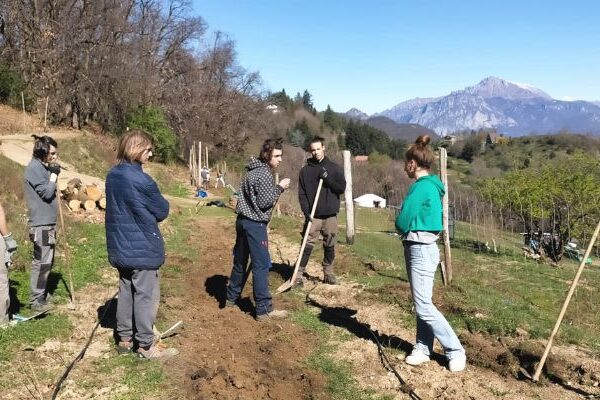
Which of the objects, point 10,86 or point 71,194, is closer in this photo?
point 71,194

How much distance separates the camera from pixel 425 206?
4.05 meters

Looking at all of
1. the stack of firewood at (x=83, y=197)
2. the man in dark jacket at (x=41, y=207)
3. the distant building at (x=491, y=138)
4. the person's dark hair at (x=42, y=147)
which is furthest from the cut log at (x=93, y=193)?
the distant building at (x=491, y=138)

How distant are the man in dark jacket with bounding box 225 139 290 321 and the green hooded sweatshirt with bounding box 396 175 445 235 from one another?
1.74 meters

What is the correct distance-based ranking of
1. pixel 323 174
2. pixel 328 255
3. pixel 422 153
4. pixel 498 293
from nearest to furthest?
1. pixel 422 153
2. pixel 323 174
3. pixel 328 255
4. pixel 498 293

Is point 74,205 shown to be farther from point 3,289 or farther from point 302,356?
point 302,356

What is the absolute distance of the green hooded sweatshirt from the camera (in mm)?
4051

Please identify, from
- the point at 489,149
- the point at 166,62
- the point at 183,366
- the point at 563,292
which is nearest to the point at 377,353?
the point at 183,366

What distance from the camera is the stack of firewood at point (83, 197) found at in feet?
37.5

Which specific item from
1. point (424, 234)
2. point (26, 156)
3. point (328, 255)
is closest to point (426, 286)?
point (424, 234)

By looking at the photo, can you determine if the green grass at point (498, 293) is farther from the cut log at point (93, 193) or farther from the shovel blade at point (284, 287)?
the cut log at point (93, 193)

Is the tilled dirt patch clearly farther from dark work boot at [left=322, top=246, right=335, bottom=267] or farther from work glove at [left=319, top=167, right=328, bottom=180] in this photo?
work glove at [left=319, top=167, right=328, bottom=180]

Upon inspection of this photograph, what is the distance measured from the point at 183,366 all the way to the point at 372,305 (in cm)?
281

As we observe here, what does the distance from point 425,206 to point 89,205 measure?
9.75m

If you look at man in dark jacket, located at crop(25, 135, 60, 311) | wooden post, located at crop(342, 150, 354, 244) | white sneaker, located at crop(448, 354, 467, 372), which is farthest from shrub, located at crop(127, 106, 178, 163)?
white sneaker, located at crop(448, 354, 467, 372)
